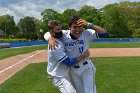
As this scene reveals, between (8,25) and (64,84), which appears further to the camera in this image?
(8,25)

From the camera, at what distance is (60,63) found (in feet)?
21.0

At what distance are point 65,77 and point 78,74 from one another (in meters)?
0.24

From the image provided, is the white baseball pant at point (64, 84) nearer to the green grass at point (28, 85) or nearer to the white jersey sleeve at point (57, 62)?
the white jersey sleeve at point (57, 62)

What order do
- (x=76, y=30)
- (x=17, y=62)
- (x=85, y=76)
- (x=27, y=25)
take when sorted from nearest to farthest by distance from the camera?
(x=76, y=30)
(x=85, y=76)
(x=17, y=62)
(x=27, y=25)

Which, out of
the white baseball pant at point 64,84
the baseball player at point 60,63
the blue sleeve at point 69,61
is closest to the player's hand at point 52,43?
the baseball player at point 60,63

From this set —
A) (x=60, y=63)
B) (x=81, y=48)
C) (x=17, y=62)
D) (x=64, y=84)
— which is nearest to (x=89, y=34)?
(x=81, y=48)

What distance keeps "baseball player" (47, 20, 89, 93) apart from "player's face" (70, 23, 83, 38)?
0.72 ft

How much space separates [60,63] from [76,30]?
60 centimetres

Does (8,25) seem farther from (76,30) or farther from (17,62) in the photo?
(76,30)

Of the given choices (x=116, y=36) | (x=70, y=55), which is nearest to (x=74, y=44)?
(x=70, y=55)

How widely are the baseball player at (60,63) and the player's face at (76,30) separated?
0.22 metres

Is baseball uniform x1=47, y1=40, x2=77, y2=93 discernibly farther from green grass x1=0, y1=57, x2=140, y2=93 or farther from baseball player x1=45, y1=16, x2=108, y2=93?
green grass x1=0, y1=57, x2=140, y2=93

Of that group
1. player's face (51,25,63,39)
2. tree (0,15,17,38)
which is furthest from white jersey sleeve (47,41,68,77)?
tree (0,15,17,38)

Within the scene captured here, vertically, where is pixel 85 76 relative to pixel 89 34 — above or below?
below
